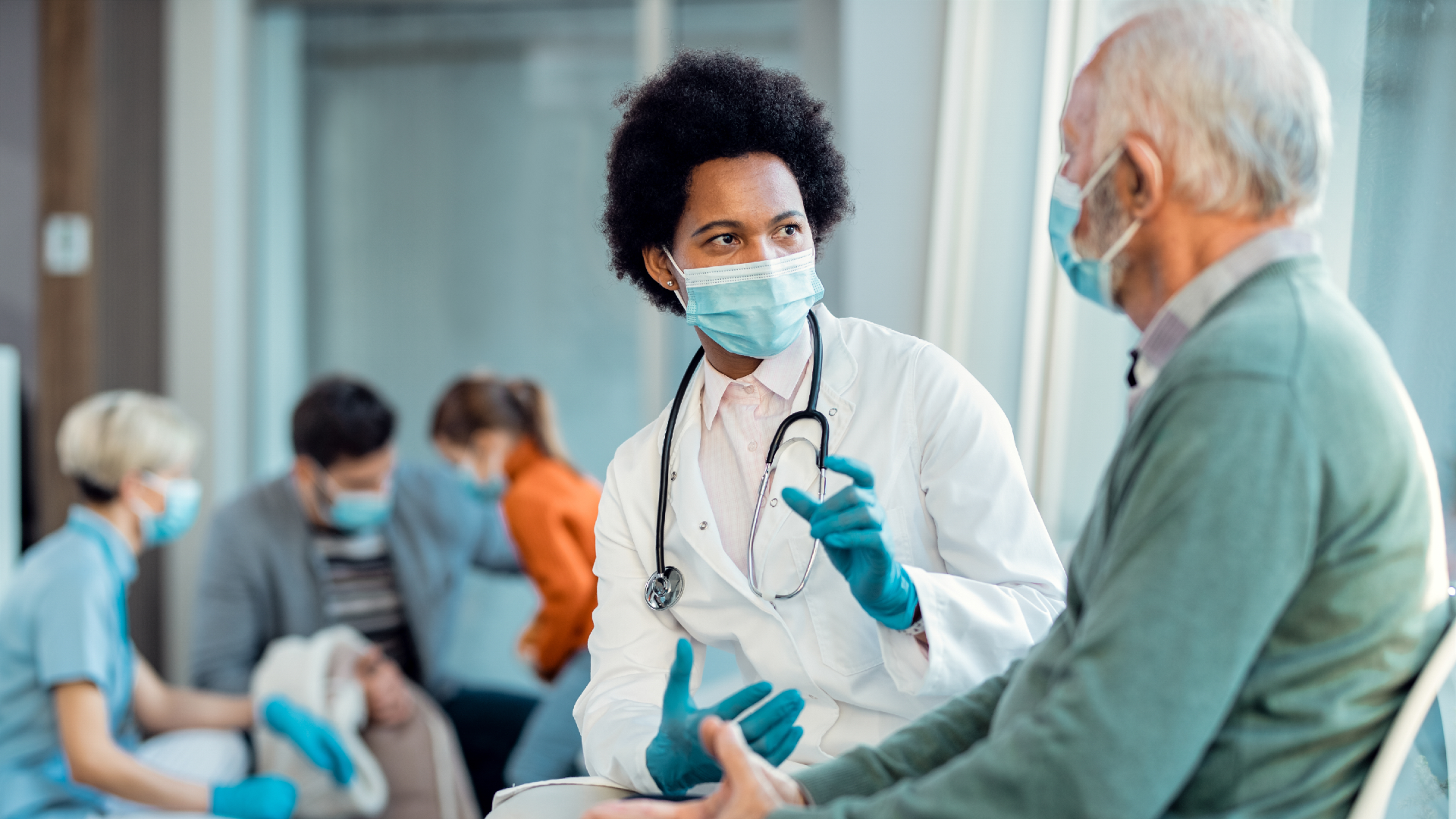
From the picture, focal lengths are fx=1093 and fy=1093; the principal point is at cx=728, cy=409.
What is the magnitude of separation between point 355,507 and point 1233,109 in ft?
7.03

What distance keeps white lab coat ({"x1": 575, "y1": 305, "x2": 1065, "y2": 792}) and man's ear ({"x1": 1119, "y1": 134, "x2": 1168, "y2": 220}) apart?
36 centimetres

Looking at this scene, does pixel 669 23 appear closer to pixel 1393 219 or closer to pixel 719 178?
pixel 719 178

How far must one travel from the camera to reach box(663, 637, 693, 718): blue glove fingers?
919 mm

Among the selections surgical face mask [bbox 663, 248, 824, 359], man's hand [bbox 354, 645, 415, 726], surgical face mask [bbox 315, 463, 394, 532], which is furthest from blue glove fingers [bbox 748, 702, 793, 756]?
surgical face mask [bbox 315, 463, 394, 532]

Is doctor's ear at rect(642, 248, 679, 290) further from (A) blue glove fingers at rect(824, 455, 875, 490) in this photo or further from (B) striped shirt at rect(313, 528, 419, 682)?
(B) striped shirt at rect(313, 528, 419, 682)

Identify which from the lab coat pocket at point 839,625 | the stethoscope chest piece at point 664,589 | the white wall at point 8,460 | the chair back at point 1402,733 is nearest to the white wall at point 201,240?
the white wall at point 8,460

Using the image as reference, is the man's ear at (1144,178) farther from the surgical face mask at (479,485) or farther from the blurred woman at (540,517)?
the surgical face mask at (479,485)

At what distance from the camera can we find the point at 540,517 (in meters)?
2.51

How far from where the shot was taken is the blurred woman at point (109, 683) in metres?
1.80

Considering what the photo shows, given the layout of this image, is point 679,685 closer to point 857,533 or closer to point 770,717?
point 770,717

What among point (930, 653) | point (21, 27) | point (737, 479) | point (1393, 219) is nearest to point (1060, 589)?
point (930, 653)

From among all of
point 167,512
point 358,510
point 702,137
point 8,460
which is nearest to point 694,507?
point 702,137

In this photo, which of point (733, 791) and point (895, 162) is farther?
point (895, 162)

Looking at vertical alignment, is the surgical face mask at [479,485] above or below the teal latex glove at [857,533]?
below
